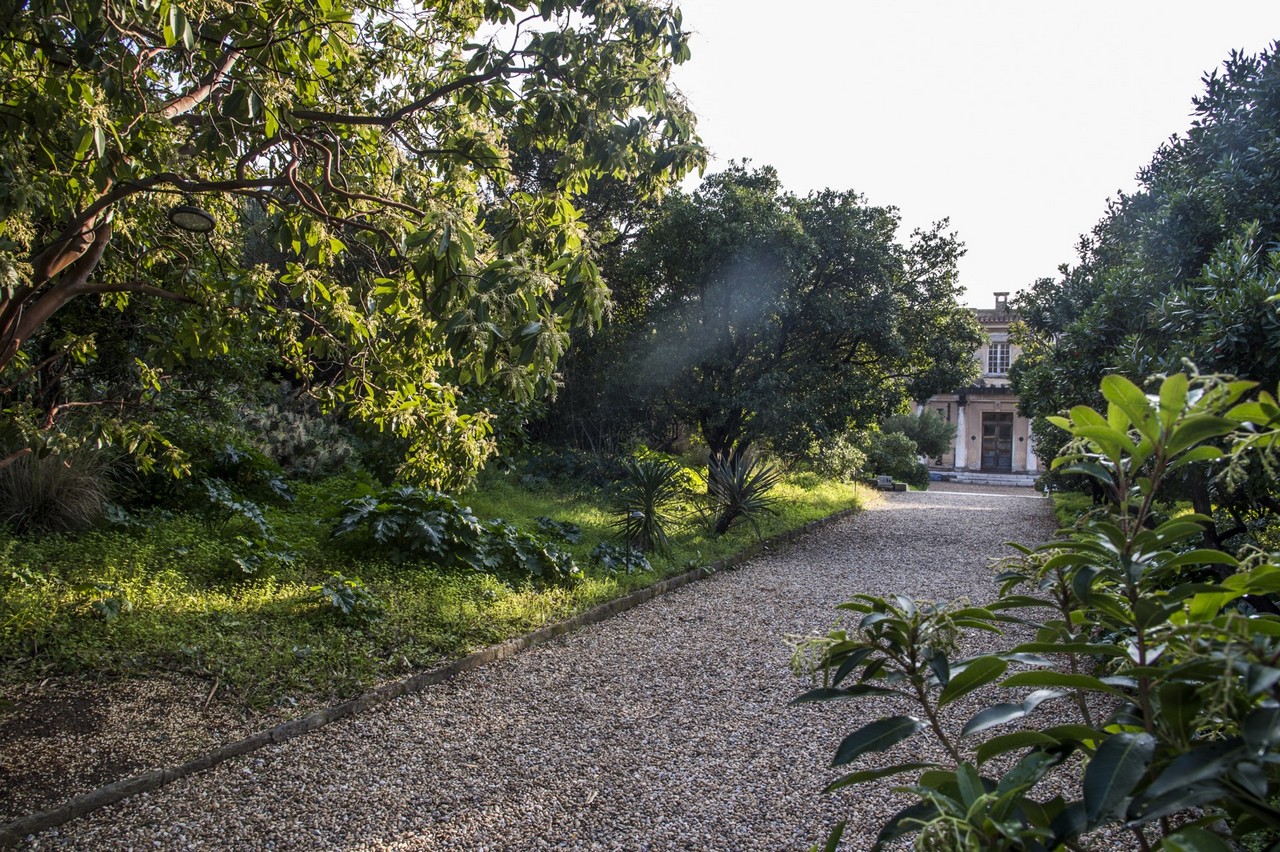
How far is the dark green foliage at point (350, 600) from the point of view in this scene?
16.6 feet

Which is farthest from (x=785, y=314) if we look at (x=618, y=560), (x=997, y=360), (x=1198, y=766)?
(x=997, y=360)

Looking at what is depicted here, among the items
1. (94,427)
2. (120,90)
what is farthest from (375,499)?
(120,90)

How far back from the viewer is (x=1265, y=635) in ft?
3.06

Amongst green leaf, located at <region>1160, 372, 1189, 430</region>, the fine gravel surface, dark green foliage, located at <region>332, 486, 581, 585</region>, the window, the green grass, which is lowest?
the fine gravel surface

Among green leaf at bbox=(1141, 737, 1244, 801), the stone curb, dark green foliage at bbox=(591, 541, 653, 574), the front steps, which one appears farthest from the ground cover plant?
the front steps

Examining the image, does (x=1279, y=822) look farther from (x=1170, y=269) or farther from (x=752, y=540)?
(x=752, y=540)

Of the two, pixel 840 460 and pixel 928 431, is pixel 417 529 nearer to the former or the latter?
pixel 840 460

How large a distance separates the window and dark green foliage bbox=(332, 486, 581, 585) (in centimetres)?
3283

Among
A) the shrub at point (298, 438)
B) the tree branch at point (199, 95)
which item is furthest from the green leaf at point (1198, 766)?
the shrub at point (298, 438)

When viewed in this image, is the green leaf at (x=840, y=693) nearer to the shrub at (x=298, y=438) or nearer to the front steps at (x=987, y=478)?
the shrub at (x=298, y=438)

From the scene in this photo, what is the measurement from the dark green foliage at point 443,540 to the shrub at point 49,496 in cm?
203

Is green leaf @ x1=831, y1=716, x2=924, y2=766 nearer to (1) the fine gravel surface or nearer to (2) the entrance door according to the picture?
(1) the fine gravel surface

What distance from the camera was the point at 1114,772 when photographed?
88cm

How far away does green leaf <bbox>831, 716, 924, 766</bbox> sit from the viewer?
3.63 ft
